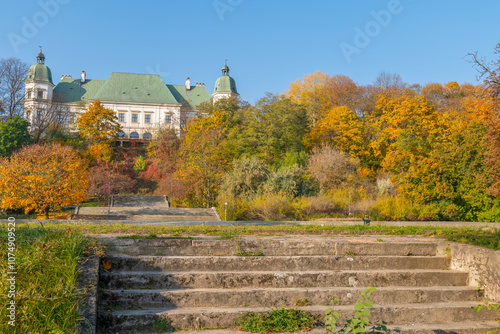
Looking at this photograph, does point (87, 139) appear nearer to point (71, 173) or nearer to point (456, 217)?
point (71, 173)

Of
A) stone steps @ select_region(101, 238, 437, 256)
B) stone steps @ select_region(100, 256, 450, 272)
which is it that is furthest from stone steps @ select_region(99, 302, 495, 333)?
stone steps @ select_region(101, 238, 437, 256)

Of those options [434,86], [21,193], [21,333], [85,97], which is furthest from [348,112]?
[85,97]

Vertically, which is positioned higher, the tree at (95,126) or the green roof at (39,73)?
the green roof at (39,73)

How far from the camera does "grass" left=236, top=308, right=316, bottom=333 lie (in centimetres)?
486

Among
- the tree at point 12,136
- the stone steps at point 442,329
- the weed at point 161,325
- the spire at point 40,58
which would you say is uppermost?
the spire at point 40,58

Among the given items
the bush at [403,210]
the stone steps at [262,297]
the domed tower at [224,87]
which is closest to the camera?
the stone steps at [262,297]

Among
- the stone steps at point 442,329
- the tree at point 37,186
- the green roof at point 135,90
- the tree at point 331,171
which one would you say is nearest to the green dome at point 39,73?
the green roof at point 135,90

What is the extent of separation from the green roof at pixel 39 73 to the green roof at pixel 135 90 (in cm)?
990

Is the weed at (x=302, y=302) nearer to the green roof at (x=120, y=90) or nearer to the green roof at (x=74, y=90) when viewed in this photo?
the green roof at (x=120, y=90)

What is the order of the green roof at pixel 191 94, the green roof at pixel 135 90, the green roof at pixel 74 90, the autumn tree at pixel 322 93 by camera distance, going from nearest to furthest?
1. the autumn tree at pixel 322 93
2. the green roof at pixel 74 90
3. the green roof at pixel 135 90
4. the green roof at pixel 191 94

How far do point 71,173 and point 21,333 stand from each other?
23251 mm

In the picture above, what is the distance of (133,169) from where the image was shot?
53.1 m

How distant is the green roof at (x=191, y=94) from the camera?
87.6 metres

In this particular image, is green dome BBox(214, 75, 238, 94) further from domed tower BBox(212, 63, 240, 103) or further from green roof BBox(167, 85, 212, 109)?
green roof BBox(167, 85, 212, 109)
